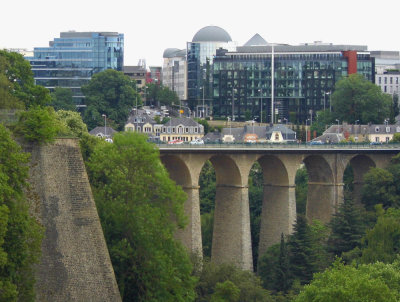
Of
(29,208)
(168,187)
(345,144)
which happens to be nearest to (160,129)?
(345,144)

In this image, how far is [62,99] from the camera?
17450 cm

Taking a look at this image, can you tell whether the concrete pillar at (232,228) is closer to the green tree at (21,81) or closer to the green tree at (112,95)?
the green tree at (21,81)

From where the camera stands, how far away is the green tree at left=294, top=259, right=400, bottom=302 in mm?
66000

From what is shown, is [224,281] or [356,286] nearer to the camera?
[356,286]

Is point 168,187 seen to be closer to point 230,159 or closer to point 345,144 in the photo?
point 230,159

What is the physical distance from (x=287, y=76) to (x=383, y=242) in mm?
102753

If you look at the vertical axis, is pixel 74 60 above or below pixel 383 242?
above

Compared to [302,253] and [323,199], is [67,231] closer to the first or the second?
[302,253]

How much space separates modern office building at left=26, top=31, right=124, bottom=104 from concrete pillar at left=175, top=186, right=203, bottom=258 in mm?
96483

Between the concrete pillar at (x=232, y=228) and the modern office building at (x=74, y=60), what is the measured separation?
9085cm

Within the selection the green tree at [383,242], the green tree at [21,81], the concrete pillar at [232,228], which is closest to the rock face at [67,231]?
the green tree at [21,81]

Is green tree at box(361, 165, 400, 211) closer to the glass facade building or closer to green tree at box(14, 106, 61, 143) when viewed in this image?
green tree at box(14, 106, 61, 143)

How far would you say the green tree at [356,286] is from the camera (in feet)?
217

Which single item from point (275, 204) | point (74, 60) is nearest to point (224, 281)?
point (275, 204)
